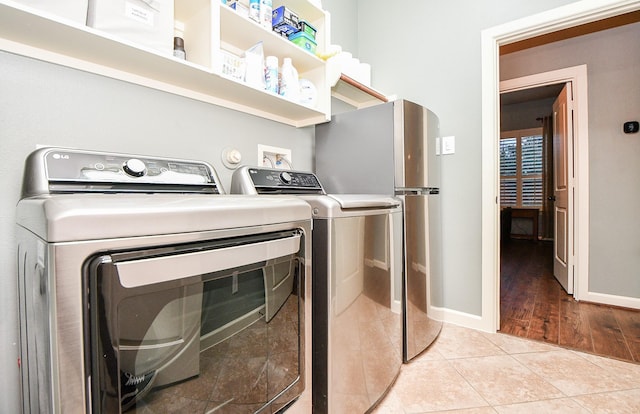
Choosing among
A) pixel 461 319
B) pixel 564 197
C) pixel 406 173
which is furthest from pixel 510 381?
pixel 564 197

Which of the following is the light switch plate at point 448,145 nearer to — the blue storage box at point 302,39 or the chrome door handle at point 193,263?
the blue storage box at point 302,39

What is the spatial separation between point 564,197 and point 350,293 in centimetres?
314

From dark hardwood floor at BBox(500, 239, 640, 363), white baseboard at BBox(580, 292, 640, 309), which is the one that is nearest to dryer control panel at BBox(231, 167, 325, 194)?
dark hardwood floor at BBox(500, 239, 640, 363)

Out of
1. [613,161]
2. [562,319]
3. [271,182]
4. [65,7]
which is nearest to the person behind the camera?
[65,7]

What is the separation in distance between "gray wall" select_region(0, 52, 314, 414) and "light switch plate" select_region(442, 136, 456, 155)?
153 cm

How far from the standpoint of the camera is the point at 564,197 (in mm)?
3043

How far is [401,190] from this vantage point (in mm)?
1588

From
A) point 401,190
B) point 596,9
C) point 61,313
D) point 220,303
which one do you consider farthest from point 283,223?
point 596,9

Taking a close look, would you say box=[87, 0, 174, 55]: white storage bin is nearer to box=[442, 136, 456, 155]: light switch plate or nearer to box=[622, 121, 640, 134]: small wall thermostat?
box=[442, 136, 456, 155]: light switch plate

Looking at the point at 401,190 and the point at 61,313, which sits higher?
the point at 401,190

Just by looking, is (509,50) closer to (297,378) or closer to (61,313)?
(297,378)

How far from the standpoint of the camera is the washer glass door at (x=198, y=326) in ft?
1.73

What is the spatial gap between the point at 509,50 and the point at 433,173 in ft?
5.69

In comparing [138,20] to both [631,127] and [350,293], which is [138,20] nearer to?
[350,293]
